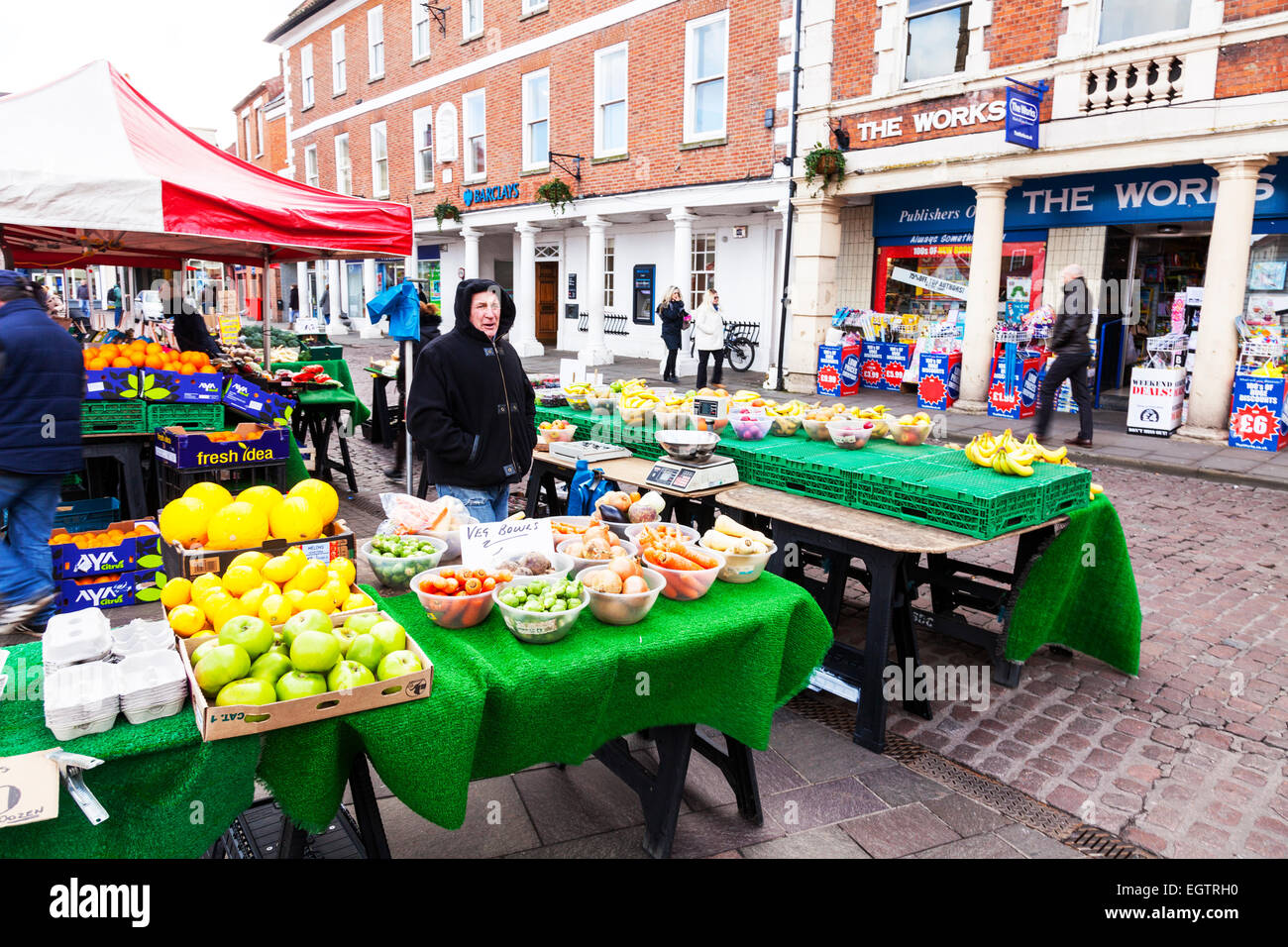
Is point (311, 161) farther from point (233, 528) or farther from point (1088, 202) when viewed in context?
point (233, 528)

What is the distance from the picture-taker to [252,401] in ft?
22.9

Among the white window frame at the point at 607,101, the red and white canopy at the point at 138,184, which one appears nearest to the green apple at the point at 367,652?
the red and white canopy at the point at 138,184

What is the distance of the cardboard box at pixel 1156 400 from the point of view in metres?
11.1

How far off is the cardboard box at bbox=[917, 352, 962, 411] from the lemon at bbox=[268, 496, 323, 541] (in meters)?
12.0

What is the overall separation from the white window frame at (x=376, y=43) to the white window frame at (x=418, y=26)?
7.23 ft

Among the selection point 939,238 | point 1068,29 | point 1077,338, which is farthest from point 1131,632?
point 939,238

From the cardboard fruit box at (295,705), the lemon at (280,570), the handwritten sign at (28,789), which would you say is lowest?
the handwritten sign at (28,789)

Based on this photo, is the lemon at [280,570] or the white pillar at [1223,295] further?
Answer: the white pillar at [1223,295]

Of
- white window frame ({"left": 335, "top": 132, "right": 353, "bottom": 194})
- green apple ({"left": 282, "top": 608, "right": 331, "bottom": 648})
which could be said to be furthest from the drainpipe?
white window frame ({"left": 335, "top": 132, "right": 353, "bottom": 194})

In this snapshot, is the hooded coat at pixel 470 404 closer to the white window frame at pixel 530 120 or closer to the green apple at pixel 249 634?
the green apple at pixel 249 634

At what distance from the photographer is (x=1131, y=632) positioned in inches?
183

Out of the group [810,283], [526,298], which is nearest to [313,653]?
[810,283]

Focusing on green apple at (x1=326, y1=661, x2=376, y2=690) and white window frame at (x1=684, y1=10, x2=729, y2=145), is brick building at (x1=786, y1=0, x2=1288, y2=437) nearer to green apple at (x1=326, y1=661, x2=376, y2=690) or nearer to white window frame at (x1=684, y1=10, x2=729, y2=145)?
white window frame at (x1=684, y1=10, x2=729, y2=145)

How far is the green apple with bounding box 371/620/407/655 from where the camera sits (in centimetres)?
233
